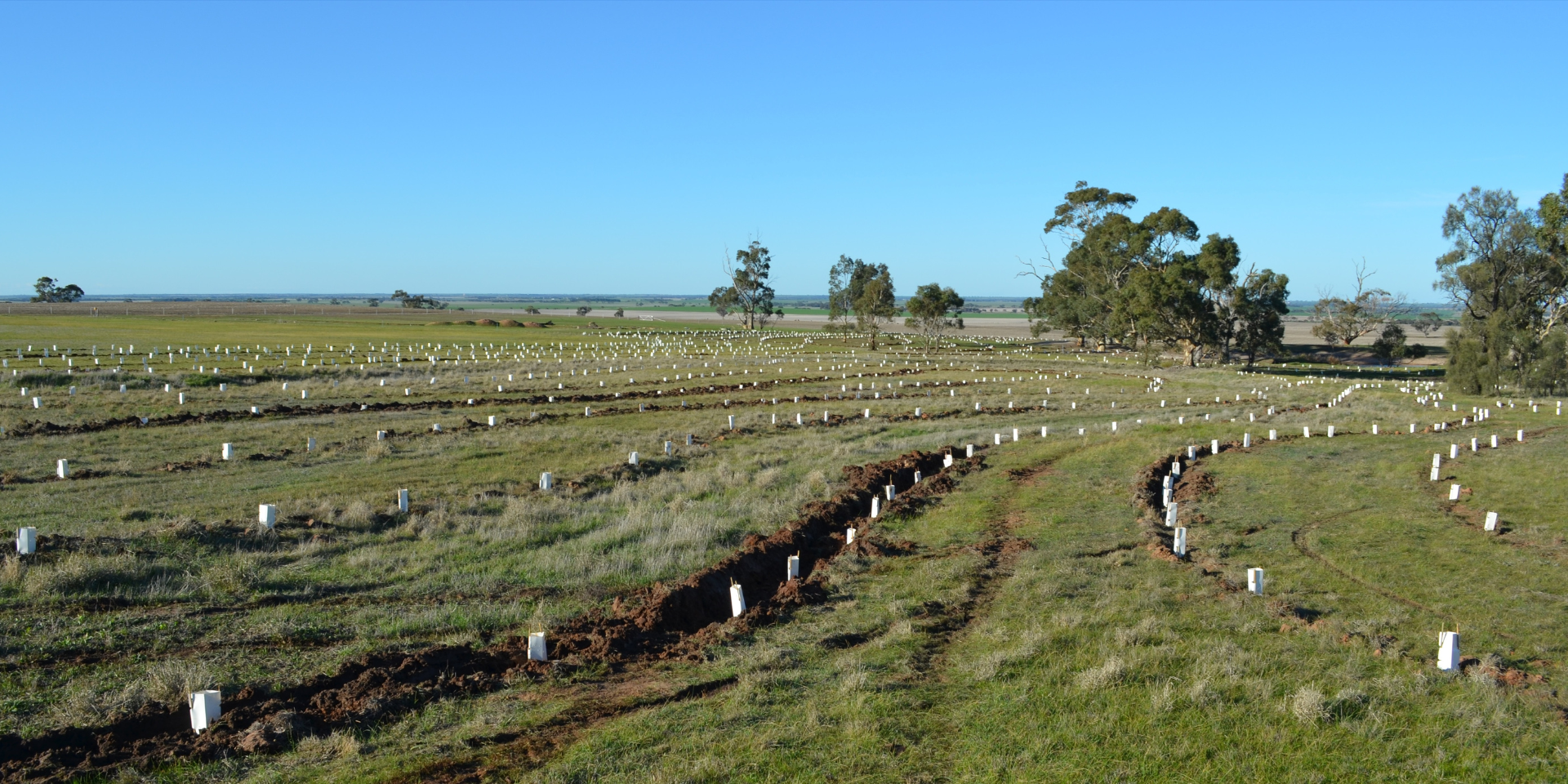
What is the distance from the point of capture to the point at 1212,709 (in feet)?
24.2

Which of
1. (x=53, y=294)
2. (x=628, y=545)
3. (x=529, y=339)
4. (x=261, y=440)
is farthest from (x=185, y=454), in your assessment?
(x=53, y=294)

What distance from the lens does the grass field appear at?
6.64m

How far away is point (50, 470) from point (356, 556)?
10338 mm

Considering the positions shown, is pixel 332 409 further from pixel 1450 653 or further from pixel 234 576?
pixel 1450 653

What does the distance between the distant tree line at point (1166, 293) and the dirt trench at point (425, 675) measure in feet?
165

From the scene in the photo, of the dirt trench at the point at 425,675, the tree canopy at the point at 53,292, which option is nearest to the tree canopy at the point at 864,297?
the dirt trench at the point at 425,675

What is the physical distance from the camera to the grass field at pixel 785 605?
261 inches

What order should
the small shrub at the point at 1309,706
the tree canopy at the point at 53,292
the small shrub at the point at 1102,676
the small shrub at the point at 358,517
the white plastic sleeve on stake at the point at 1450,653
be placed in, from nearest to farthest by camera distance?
the small shrub at the point at 1309,706
the small shrub at the point at 1102,676
the white plastic sleeve on stake at the point at 1450,653
the small shrub at the point at 358,517
the tree canopy at the point at 53,292

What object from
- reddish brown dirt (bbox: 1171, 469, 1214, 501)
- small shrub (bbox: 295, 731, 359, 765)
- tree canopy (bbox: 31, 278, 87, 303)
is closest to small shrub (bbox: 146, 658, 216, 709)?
small shrub (bbox: 295, 731, 359, 765)

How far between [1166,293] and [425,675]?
182ft

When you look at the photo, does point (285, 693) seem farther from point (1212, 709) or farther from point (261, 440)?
point (261, 440)

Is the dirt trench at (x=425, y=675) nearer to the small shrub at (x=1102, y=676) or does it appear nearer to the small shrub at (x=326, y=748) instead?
the small shrub at (x=326, y=748)

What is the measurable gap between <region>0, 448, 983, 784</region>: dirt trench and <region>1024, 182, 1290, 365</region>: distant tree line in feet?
165

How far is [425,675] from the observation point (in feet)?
25.9
